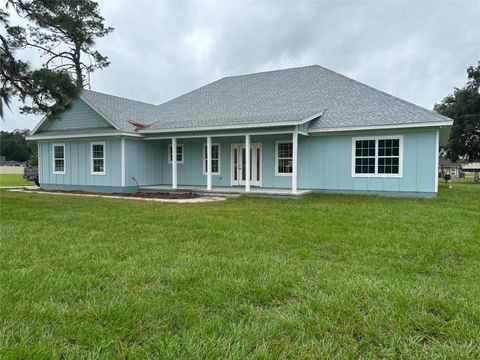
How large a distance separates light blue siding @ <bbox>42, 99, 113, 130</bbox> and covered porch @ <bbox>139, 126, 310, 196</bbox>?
257 centimetres

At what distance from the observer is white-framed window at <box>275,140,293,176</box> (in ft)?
46.4

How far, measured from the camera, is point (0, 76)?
766 centimetres

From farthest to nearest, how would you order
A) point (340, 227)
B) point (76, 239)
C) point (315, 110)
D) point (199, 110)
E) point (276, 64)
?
point (276, 64), point (199, 110), point (315, 110), point (340, 227), point (76, 239)

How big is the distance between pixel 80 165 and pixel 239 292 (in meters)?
15.0

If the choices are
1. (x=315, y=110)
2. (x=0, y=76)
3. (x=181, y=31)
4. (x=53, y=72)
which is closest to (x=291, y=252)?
(x=53, y=72)

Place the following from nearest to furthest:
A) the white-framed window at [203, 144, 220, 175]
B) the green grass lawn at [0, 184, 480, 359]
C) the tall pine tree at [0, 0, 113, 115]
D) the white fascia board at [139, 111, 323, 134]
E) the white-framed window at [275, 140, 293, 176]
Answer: the green grass lawn at [0, 184, 480, 359], the tall pine tree at [0, 0, 113, 115], the white fascia board at [139, 111, 323, 134], the white-framed window at [275, 140, 293, 176], the white-framed window at [203, 144, 220, 175]

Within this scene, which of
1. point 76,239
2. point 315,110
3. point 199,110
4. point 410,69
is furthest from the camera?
point 410,69

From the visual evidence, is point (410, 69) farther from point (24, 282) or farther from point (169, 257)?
point (24, 282)

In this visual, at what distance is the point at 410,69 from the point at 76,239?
24685mm

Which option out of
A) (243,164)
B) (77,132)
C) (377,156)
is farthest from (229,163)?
(77,132)

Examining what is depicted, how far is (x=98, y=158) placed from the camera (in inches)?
617

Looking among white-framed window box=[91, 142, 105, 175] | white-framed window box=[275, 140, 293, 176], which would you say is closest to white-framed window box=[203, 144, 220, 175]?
white-framed window box=[275, 140, 293, 176]

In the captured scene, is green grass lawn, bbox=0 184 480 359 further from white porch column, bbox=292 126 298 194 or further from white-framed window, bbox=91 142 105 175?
white-framed window, bbox=91 142 105 175

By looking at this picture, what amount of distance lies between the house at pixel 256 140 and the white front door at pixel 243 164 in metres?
0.04
